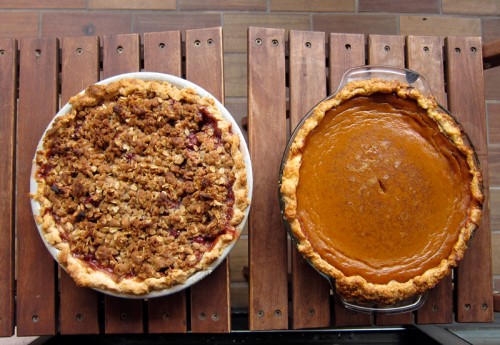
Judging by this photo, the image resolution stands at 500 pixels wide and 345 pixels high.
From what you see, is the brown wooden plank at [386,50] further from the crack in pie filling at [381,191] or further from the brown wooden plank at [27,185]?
the brown wooden plank at [27,185]

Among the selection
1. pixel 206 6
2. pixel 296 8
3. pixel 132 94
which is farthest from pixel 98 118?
pixel 296 8

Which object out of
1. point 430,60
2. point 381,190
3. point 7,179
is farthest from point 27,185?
point 430,60

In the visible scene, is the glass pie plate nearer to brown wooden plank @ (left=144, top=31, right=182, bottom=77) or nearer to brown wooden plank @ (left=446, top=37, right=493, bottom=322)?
brown wooden plank @ (left=446, top=37, right=493, bottom=322)

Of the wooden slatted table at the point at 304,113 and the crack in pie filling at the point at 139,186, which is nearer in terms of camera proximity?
the crack in pie filling at the point at 139,186


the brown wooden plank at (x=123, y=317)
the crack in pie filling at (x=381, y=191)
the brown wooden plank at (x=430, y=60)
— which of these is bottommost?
the brown wooden plank at (x=123, y=317)

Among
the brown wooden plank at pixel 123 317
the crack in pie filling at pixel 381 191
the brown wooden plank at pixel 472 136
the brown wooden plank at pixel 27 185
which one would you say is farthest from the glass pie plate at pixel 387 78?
the brown wooden plank at pixel 27 185

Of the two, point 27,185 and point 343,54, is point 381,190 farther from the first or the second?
point 27,185

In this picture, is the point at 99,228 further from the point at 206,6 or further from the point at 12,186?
the point at 206,6
